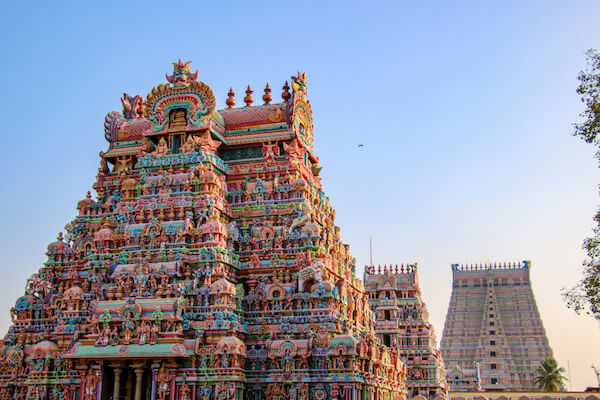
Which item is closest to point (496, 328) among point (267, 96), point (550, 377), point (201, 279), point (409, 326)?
point (550, 377)

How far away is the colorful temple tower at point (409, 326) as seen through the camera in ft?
198

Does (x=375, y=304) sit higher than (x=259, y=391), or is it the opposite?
(x=375, y=304)

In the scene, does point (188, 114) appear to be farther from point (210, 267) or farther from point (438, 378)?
point (438, 378)

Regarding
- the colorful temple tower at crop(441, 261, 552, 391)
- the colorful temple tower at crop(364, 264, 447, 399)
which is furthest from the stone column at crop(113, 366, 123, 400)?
the colorful temple tower at crop(441, 261, 552, 391)

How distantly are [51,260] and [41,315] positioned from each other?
3694 millimetres

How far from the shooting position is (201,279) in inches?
1389

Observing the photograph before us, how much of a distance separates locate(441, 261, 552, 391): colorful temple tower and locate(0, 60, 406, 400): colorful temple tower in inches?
1998

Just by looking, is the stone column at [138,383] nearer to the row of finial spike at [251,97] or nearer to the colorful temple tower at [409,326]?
the row of finial spike at [251,97]

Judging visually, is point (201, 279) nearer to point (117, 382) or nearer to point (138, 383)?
point (138, 383)

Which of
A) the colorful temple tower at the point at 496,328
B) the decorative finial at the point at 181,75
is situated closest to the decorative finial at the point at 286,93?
the decorative finial at the point at 181,75

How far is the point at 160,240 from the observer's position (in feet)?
120

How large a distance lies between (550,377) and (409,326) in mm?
32336

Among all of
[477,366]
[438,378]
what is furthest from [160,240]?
[477,366]

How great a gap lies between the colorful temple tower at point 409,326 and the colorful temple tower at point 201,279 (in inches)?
648
